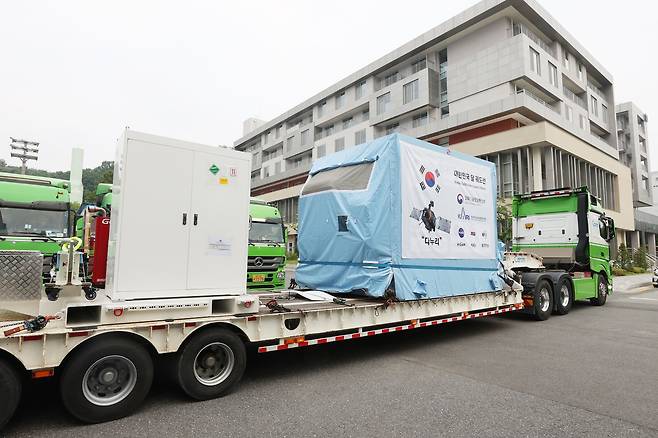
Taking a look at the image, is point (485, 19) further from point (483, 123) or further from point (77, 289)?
point (77, 289)

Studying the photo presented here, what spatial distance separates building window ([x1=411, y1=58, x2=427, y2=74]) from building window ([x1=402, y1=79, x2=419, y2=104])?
74.7 inches

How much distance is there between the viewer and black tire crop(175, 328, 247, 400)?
427 cm

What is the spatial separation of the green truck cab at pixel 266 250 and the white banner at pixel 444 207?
4368 millimetres

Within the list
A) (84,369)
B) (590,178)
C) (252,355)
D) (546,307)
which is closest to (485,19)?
(590,178)

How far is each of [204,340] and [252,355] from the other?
2.22 m

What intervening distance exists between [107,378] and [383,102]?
134ft

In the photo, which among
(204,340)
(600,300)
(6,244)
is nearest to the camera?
(204,340)

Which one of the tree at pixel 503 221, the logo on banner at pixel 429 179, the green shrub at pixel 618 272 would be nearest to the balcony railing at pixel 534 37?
the tree at pixel 503 221

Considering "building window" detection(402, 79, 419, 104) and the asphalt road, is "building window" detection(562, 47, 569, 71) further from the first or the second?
the asphalt road

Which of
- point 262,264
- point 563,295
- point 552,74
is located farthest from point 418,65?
point 262,264

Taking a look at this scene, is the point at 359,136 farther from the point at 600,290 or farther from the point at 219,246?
the point at 219,246

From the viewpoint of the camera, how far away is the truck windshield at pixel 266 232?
10.7 meters

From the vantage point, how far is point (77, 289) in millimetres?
4617

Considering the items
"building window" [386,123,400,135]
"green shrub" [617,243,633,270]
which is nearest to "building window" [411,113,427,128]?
"building window" [386,123,400,135]
